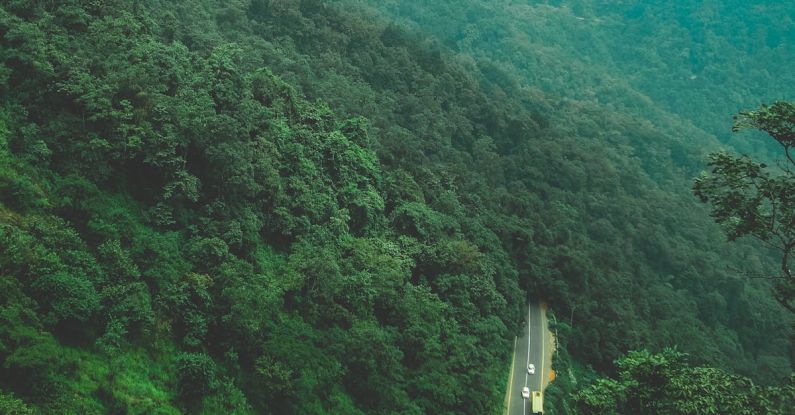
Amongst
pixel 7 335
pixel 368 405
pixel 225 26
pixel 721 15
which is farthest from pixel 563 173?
pixel 721 15

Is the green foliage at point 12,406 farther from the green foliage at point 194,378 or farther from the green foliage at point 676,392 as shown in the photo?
the green foliage at point 676,392

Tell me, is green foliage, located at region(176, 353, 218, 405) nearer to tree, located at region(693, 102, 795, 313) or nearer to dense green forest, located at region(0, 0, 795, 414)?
dense green forest, located at region(0, 0, 795, 414)

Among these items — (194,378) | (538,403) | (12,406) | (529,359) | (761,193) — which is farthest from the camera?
(529,359)

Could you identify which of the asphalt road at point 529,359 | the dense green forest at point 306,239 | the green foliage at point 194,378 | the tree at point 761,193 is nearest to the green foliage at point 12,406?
the dense green forest at point 306,239

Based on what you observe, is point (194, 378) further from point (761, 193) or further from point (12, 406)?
point (761, 193)

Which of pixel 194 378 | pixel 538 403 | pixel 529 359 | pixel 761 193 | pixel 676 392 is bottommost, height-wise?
pixel 194 378

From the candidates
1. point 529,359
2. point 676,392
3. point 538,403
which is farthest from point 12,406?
point 529,359

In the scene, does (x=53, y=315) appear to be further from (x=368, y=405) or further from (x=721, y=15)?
(x=721, y=15)
